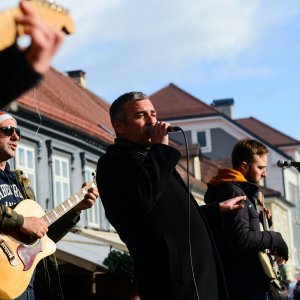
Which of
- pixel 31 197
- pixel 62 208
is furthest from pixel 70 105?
pixel 31 197

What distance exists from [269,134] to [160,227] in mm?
67388

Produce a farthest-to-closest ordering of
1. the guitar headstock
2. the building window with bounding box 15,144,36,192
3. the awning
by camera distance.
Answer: the building window with bounding box 15,144,36,192 < the awning < the guitar headstock

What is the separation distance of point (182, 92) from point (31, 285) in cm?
6089

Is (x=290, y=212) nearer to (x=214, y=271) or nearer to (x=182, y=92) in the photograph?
(x=182, y=92)

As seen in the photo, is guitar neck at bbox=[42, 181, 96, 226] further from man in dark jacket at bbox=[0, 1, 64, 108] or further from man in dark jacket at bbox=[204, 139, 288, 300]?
man in dark jacket at bbox=[0, 1, 64, 108]

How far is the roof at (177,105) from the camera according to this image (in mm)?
63031

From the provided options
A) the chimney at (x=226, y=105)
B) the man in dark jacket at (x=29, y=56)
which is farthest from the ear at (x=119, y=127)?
the chimney at (x=226, y=105)

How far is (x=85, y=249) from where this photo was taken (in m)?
22.9

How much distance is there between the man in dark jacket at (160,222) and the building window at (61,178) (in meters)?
22.6

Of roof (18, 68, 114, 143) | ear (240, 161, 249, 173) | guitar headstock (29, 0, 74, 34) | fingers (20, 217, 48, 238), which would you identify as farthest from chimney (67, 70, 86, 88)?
guitar headstock (29, 0, 74, 34)

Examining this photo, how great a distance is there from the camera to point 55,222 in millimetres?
7484

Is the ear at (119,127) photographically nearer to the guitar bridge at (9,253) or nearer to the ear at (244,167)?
the guitar bridge at (9,253)

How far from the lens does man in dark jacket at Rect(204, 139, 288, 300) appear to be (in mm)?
7254

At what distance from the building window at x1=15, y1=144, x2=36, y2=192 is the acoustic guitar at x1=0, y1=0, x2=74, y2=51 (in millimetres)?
22146
